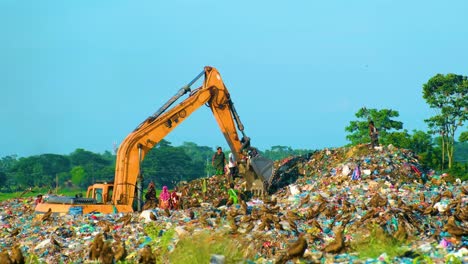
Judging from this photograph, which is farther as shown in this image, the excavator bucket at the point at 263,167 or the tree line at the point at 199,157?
the tree line at the point at 199,157

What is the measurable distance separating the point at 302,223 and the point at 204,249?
419 cm

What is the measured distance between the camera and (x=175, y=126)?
1888 centimetres

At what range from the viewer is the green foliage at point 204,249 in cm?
1083

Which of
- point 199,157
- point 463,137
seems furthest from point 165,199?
point 199,157

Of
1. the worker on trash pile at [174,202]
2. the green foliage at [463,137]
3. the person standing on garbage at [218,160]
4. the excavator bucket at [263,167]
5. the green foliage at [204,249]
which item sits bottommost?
the green foliage at [204,249]

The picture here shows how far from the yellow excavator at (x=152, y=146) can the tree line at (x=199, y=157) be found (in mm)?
5969

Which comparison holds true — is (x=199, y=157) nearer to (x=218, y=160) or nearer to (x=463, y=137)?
(x=463, y=137)

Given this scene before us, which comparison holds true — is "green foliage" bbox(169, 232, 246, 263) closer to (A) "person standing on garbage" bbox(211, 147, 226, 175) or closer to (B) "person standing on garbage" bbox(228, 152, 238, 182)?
(B) "person standing on garbage" bbox(228, 152, 238, 182)

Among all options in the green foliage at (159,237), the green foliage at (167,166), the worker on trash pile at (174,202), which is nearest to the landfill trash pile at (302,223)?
the green foliage at (159,237)

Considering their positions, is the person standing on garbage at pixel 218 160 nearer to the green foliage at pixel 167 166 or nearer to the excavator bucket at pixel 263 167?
the excavator bucket at pixel 263 167

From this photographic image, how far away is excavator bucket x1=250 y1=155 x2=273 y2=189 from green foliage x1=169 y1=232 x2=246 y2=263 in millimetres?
6893

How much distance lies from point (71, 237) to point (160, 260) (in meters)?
4.00

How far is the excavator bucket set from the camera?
19.5 metres

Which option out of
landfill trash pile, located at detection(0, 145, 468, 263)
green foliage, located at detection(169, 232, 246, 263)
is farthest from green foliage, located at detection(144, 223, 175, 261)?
green foliage, located at detection(169, 232, 246, 263)
